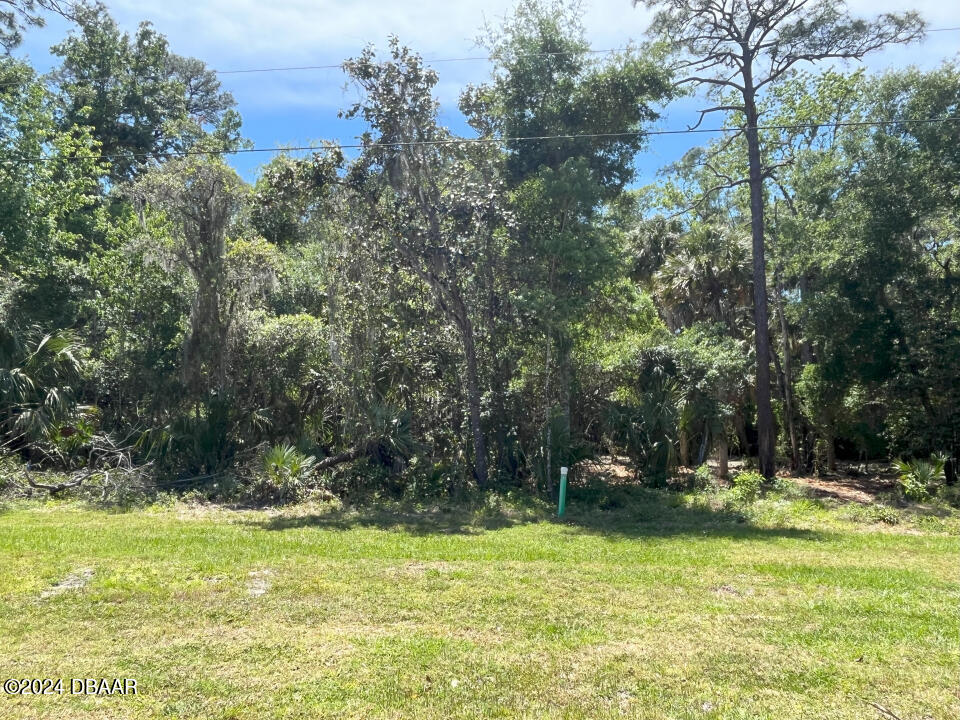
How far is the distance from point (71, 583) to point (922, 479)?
1475cm

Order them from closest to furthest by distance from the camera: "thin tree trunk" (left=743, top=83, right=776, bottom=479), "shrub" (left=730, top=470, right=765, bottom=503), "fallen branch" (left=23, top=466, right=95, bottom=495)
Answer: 1. "fallen branch" (left=23, top=466, right=95, bottom=495)
2. "shrub" (left=730, top=470, right=765, bottom=503)
3. "thin tree trunk" (left=743, top=83, right=776, bottom=479)

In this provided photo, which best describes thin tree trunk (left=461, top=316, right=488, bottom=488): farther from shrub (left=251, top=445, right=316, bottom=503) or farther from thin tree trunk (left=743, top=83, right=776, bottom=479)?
thin tree trunk (left=743, top=83, right=776, bottom=479)

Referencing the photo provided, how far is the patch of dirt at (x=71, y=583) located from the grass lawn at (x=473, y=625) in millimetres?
34

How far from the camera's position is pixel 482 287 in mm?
14453

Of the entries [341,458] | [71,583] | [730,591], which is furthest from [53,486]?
[730,591]

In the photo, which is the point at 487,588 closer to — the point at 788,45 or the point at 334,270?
the point at 334,270

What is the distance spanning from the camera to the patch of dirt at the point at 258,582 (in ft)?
21.8

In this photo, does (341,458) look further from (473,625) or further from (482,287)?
(473,625)

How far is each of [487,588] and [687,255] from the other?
16.9 m

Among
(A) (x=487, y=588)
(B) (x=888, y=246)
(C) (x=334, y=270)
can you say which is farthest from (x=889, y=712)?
(B) (x=888, y=246)

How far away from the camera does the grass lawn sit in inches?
175

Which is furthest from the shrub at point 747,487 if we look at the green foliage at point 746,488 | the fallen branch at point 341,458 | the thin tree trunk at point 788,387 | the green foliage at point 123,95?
the green foliage at point 123,95

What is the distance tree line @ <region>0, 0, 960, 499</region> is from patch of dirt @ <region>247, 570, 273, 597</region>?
5769mm

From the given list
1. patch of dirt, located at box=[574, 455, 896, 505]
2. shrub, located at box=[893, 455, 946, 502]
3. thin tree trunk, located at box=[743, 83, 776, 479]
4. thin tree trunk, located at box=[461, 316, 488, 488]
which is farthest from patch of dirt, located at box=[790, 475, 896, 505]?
thin tree trunk, located at box=[461, 316, 488, 488]
